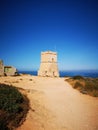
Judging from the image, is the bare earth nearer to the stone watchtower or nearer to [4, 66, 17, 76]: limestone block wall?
[4, 66, 17, 76]: limestone block wall

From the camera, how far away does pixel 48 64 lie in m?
38.1

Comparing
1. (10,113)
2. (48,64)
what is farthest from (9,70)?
(10,113)

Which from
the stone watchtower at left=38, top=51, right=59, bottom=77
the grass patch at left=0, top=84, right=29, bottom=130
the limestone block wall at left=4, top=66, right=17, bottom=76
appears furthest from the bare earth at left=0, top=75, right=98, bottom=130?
the stone watchtower at left=38, top=51, right=59, bottom=77

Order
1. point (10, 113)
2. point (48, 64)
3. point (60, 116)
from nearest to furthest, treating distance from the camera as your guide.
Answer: point (10, 113), point (60, 116), point (48, 64)

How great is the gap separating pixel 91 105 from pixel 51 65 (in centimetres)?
2615

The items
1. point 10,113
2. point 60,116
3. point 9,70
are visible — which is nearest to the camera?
point 10,113

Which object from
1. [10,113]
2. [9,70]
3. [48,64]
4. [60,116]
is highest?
[48,64]

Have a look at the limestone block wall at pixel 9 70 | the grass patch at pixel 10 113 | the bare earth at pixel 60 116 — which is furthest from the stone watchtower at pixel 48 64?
the grass patch at pixel 10 113

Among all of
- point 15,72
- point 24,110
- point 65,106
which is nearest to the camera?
point 24,110

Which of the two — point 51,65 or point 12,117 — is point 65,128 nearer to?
point 12,117

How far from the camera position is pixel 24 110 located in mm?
9117

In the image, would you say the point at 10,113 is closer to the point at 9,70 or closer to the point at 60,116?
the point at 60,116

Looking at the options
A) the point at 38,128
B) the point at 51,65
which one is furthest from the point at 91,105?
the point at 51,65

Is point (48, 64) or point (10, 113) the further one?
point (48, 64)
